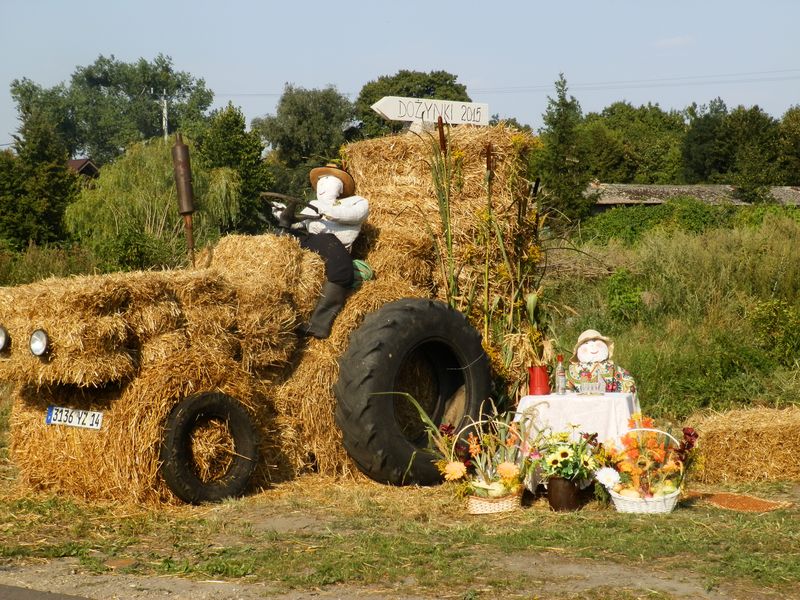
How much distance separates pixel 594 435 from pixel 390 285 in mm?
2347

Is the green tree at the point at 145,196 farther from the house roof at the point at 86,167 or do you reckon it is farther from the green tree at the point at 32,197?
the house roof at the point at 86,167

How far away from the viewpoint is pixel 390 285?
9.16m

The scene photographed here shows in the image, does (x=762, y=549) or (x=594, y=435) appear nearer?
(x=762, y=549)

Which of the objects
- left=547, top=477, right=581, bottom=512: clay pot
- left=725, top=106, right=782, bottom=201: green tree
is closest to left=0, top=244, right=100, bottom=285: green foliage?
left=547, top=477, right=581, bottom=512: clay pot

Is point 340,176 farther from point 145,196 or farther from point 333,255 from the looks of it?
point 145,196

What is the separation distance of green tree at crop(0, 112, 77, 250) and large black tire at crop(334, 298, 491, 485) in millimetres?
24346

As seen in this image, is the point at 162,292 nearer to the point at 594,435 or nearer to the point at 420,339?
the point at 420,339

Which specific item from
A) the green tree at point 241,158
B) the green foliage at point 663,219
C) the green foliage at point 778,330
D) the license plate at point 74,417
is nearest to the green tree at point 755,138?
the green foliage at point 663,219

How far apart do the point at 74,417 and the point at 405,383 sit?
109 inches

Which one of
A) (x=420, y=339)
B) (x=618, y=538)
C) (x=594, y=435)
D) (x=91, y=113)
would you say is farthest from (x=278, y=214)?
(x=91, y=113)

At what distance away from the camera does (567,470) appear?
7480 millimetres

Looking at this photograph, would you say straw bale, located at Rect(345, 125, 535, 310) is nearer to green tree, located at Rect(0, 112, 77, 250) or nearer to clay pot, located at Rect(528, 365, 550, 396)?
clay pot, located at Rect(528, 365, 550, 396)

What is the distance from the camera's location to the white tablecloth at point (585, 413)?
322 inches

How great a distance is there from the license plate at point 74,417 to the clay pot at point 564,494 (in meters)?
3.21
